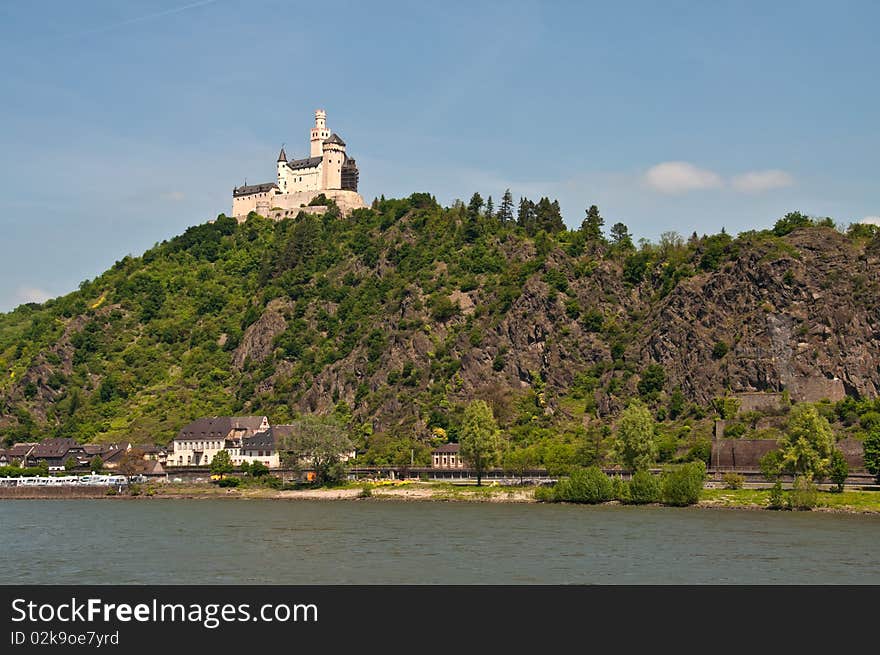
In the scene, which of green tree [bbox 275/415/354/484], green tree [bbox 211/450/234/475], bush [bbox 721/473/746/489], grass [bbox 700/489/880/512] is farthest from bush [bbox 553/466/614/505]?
green tree [bbox 211/450/234/475]

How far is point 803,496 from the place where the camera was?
88.0 meters

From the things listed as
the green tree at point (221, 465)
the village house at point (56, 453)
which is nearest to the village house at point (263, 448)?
the green tree at point (221, 465)

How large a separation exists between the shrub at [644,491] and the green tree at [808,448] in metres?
10.7

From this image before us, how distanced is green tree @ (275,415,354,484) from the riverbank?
206 centimetres

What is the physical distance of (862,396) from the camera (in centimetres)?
12131

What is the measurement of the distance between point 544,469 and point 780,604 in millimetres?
72302

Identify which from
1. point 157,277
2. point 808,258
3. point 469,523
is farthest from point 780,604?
point 157,277

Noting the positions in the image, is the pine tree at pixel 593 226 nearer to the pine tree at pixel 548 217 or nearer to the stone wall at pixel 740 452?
the pine tree at pixel 548 217

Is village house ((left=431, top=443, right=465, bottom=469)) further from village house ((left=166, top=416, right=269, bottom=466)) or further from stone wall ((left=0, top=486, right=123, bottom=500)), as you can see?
stone wall ((left=0, top=486, right=123, bottom=500))

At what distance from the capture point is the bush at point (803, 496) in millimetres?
87625

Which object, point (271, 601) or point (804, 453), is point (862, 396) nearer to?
point (804, 453)

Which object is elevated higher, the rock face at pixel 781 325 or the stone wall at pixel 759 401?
the rock face at pixel 781 325

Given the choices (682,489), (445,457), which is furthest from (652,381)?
(682,489)

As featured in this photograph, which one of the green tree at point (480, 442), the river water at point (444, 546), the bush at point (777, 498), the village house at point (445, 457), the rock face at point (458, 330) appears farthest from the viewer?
the rock face at point (458, 330)
